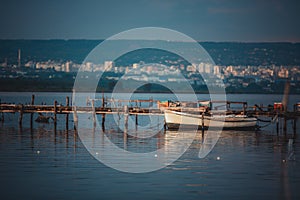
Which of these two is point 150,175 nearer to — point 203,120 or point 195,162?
point 195,162

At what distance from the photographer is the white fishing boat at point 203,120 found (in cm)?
6256

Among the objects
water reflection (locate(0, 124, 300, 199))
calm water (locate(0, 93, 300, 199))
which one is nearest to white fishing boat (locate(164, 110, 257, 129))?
water reflection (locate(0, 124, 300, 199))

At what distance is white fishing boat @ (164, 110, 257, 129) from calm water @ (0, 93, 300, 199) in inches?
552

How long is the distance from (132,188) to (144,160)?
939cm

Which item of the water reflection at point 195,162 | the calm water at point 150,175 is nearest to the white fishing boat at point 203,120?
the water reflection at point 195,162

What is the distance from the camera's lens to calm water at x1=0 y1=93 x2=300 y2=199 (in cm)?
2923

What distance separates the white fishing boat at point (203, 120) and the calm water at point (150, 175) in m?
14.0

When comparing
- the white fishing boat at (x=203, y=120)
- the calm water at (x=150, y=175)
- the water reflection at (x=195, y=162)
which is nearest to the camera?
the calm water at (x=150, y=175)

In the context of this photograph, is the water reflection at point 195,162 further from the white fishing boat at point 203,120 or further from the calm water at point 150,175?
the white fishing boat at point 203,120

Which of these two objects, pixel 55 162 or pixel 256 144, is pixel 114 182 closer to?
pixel 55 162

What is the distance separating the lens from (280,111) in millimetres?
62625

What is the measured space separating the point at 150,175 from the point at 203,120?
28.8m

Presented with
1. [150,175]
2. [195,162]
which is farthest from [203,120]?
[150,175]

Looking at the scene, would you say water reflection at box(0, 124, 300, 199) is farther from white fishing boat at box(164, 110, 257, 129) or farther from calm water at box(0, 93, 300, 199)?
white fishing boat at box(164, 110, 257, 129)
